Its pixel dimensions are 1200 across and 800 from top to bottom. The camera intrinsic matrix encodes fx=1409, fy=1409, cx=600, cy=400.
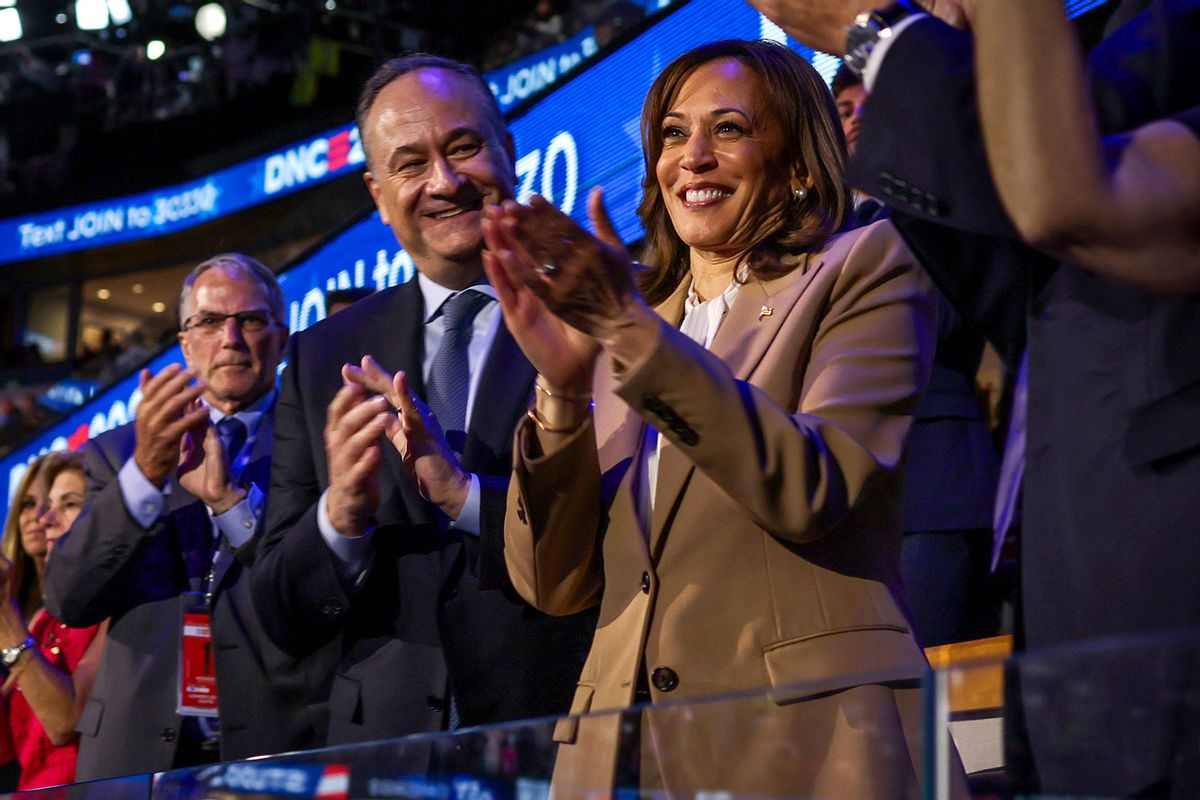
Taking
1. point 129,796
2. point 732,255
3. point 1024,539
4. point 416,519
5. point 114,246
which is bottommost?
point 129,796

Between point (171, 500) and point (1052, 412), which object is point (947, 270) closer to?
point (1052, 412)

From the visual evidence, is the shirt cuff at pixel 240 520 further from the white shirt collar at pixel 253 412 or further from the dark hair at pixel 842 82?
the dark hair at pixel 842 82

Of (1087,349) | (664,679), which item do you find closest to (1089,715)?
(1087,349)

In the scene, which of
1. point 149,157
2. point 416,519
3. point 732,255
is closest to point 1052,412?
point 732,255

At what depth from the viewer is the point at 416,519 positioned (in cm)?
213

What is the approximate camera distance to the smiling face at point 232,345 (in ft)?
10.3

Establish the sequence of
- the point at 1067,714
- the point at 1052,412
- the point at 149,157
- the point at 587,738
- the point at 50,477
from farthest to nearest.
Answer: the point at 149,157 < the point at 50,477 < the point at 1052,412 < the point at 587,738 < the point at 1067,714

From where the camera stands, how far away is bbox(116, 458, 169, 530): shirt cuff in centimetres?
276

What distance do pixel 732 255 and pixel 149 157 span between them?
14.4m

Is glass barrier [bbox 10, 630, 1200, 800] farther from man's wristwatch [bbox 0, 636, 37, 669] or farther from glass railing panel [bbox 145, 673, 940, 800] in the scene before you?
man's wristwatch [bbox 0, 636, 37, 669]

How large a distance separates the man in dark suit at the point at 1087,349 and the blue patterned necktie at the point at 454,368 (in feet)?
3.76

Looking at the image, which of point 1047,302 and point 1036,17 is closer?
point 1036,17

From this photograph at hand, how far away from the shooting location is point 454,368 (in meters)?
2.26

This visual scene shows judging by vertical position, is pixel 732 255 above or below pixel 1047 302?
above
